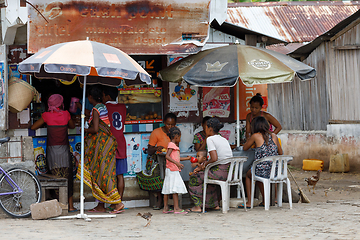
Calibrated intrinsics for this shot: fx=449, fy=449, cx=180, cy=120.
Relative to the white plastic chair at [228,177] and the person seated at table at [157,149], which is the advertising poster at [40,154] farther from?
the white plastic chair at [228,177]

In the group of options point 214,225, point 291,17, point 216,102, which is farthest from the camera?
point 291,17

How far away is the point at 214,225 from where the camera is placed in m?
5.73

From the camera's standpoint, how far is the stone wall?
1241 cm

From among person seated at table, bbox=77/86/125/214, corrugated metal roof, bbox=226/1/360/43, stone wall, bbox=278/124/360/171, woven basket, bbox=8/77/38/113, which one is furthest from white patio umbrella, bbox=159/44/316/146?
corrugated metal roof, bbox=226/1/360/43

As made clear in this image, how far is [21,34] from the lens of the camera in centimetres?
687

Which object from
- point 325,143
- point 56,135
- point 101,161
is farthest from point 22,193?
point 325,143

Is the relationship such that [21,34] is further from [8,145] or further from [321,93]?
[321,93]

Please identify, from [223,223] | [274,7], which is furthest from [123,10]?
[274,7]

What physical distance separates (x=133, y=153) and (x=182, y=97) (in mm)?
1289

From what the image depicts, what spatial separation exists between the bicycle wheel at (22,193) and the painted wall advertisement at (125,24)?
1.78 m

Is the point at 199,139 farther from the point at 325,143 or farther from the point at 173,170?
the point at 325,143

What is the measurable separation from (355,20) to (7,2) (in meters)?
8.86

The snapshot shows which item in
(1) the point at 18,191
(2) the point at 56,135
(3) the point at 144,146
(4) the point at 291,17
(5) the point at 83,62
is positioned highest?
(4) the point at 291,17

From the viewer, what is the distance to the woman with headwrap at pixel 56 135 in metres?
6.58
